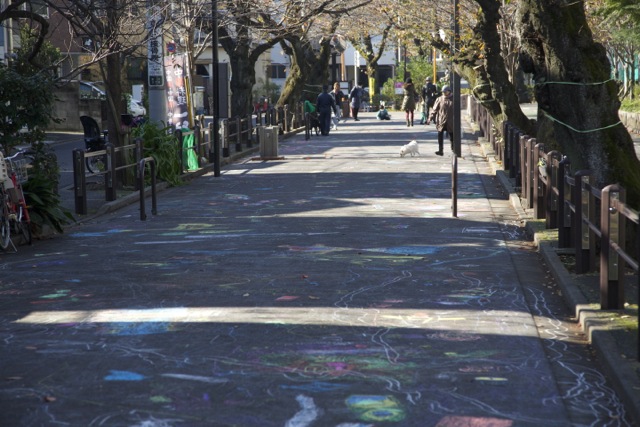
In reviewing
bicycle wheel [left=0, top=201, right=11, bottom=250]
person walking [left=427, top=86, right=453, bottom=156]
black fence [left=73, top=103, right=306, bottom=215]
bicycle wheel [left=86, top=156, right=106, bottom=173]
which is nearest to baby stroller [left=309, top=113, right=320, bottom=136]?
black fence [left=73, top=103, right=306, bottom=215]

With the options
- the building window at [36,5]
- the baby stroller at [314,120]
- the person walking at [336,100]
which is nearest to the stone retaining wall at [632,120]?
the baby stroller at [314,120]

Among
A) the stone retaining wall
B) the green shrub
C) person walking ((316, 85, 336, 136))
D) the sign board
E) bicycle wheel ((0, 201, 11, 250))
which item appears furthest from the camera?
person walking ((316, 85, 336, 136))

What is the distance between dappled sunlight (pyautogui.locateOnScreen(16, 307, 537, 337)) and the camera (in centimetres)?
889

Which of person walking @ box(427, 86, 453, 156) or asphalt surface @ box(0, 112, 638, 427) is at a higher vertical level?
person walking @ box(427, 86, 453, 156)

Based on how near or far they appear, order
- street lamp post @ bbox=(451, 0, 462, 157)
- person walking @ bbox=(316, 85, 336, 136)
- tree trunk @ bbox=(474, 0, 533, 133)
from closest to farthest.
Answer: tree trunk @ bbox=(474, 0, 533, 133)
street lamp post @ bbox=(451, 0, 462, 157)
person walking @ bbox=(316, 85, 336, 136)

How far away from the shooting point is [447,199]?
772 inches

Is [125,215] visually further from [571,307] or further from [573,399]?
[573,399]

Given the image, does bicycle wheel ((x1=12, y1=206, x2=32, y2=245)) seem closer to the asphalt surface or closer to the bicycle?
the bicycle

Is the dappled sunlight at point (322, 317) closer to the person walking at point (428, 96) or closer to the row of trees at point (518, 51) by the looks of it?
the row of trees at point (518, 51)

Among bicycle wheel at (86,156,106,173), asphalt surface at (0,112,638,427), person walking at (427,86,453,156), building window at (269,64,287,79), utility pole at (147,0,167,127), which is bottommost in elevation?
asphalt surface at (0,112,638,427)

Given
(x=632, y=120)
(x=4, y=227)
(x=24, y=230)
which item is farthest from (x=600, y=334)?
(x=632, y=120)

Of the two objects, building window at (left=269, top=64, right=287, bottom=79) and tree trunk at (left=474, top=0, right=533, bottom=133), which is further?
building window at (left=269, top=64, right=287, bottom=79)

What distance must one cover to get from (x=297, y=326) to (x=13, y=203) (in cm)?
630

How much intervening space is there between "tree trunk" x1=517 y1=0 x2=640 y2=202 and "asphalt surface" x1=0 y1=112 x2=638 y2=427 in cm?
138
